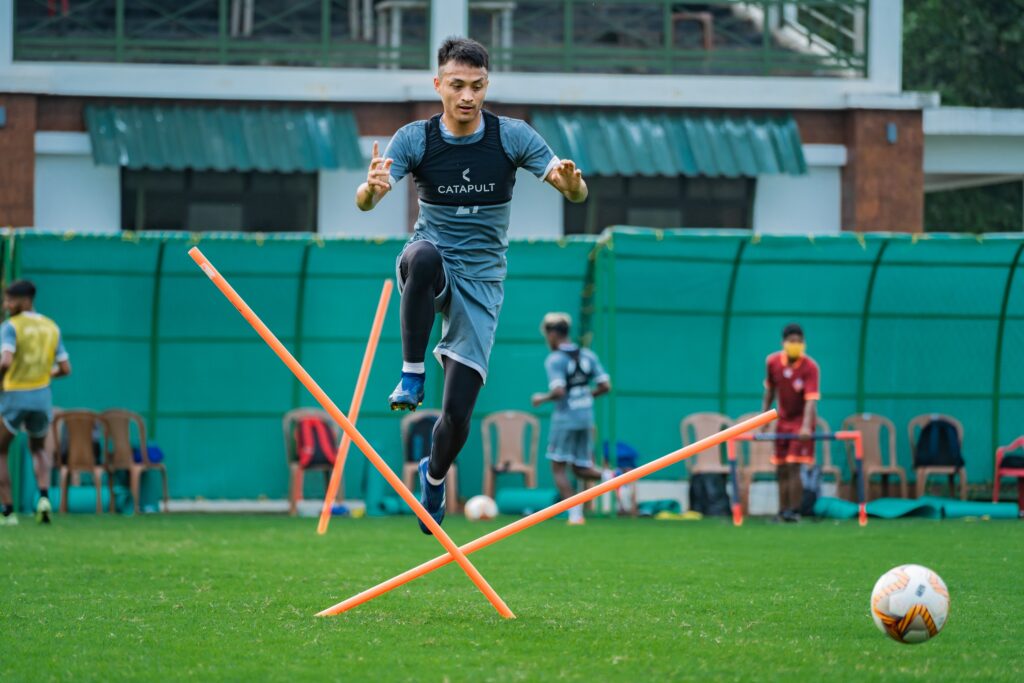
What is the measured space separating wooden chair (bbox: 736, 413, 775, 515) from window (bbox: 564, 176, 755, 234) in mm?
5639

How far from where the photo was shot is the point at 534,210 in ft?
86.1

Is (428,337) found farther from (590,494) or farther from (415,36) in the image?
(415,36)

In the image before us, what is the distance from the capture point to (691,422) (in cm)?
2141

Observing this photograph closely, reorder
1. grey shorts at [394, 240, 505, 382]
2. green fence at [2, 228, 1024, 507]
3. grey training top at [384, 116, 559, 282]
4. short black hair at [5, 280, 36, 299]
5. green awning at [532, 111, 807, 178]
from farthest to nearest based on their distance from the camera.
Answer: green awning at [532, 111, 807, 178] < green fence at [2, 228, 1024, 507] < short black hair at [5, 280, 36, 299] < grey shorts at [394, 240, 505, 382] < grey training top at [384, 116, 559, 282]

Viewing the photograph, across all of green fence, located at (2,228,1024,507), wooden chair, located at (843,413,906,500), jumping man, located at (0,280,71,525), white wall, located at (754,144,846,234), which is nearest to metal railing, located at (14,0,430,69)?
white wall, located at (754,144,846,234)

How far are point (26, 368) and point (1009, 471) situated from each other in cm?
1093

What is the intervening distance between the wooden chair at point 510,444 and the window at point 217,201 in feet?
19.8

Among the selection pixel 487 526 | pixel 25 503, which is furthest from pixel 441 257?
pixel 25 503

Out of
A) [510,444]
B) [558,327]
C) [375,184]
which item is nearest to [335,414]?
[375,184]

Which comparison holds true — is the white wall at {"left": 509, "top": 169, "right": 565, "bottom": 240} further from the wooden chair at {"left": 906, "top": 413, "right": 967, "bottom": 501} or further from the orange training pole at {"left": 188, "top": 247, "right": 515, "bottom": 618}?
the orange training pole at {"left": 188, "top": 247, "right": 515, "bottom": 618}

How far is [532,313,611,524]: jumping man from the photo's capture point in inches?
719

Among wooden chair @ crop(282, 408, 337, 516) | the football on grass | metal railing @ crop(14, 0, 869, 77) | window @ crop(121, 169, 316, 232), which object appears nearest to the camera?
the football on grass

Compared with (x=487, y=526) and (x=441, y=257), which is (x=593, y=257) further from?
(x=441, y=257)

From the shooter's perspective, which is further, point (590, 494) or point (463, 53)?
point (590, 494)
